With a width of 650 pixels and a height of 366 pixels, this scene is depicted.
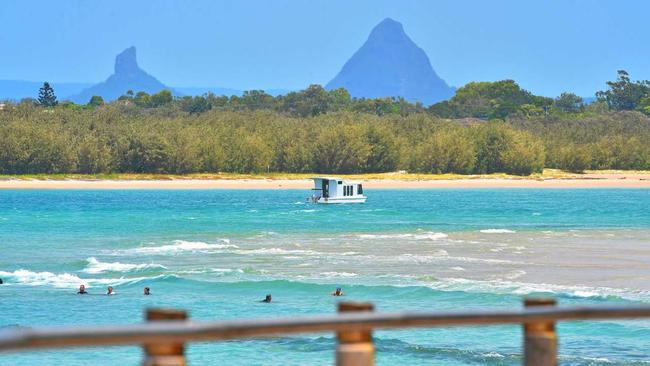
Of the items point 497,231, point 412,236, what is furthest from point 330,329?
point 497,231

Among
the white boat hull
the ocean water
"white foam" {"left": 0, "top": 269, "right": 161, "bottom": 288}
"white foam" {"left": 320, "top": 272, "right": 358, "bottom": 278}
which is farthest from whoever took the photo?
the white boat hull

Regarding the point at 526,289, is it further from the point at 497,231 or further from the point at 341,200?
the point at 341,200

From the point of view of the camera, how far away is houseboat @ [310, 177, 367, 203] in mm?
91125

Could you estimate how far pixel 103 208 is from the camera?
85.4m

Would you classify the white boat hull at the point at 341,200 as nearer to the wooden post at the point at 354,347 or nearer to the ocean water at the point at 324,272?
the ocean water at the point at 324,272

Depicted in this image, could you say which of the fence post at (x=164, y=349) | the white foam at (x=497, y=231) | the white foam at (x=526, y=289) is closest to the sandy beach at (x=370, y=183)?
the white foam at (x=497, y=231)

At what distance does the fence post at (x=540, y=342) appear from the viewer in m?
5.54

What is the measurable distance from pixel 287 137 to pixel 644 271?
351 ft

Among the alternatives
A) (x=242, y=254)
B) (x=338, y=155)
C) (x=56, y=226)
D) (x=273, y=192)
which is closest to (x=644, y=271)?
(x=242, y=254)

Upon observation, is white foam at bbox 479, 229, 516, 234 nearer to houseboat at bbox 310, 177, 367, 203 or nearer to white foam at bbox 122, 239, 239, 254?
white foam at bbox 122, 239, 239, 254

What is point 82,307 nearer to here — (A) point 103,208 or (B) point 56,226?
(B) point 56,226

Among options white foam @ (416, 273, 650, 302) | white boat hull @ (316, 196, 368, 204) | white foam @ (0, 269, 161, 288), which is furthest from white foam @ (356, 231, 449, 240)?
white boat hull @ (316, 196, 368, 204)

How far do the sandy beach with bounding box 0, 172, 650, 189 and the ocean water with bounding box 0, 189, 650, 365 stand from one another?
49902mm

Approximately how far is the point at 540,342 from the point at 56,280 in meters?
30.0
